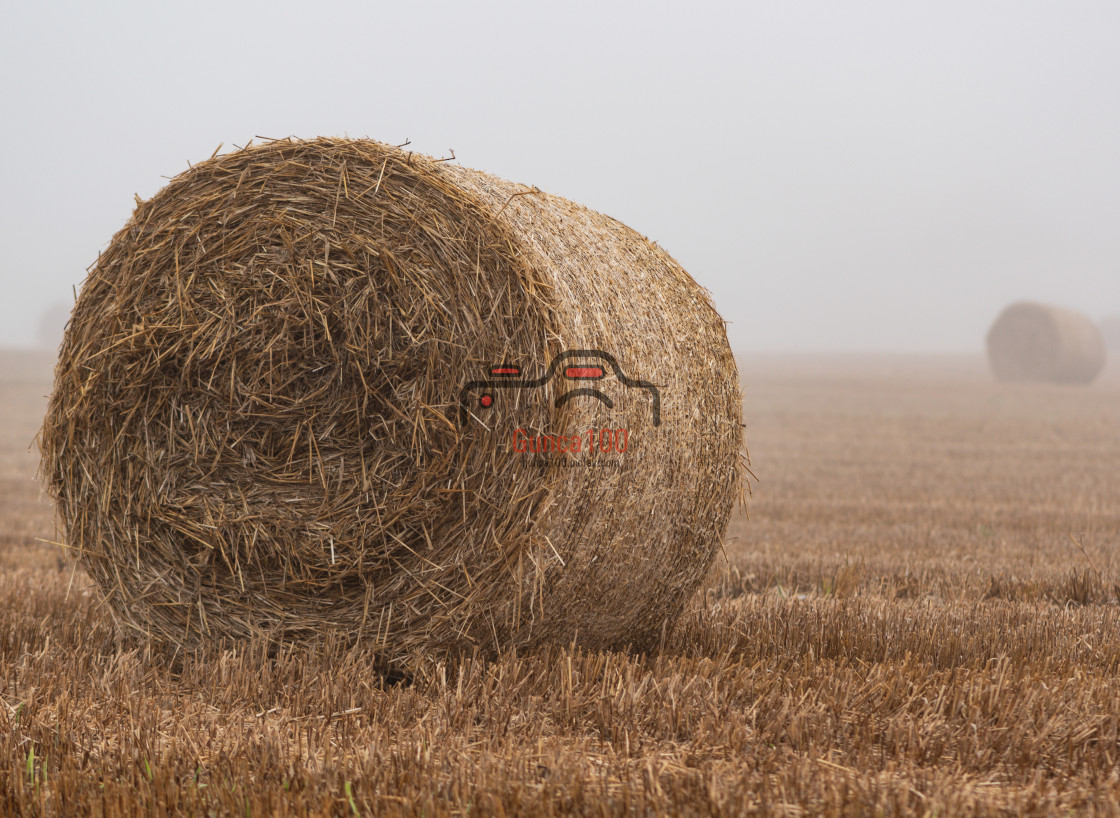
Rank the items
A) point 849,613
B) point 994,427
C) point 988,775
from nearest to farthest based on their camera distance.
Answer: point 988,775 → point 849,613 → point 994,427

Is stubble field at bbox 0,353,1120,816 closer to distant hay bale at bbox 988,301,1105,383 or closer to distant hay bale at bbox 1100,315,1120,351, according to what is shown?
distant hay bale at bbox 988,301,1105,383

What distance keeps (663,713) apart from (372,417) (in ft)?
5.69

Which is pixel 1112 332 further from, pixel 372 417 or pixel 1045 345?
pixel 372 417

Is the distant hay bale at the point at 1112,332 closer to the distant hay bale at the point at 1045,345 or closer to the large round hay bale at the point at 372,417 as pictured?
the distant hay bale at the point at 1045,345

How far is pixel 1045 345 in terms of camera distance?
Answer: 30234mm

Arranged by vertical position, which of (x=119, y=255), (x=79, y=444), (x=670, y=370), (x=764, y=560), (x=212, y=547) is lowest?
(x=764, y=560)

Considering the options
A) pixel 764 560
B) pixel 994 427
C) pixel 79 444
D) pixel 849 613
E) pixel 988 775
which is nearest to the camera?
pixel 988 775

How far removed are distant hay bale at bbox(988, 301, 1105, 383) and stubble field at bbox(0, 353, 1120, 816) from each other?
86.3 ft

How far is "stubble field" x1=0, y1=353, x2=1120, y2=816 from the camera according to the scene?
9.29ft

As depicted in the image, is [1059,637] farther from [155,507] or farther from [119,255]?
[119,255]

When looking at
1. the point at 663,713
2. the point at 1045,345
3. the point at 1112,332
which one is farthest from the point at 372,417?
the point at 1112,332

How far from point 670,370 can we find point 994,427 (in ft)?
49.4

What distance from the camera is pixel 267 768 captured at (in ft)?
10.1

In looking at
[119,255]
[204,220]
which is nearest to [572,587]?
[204,220]
